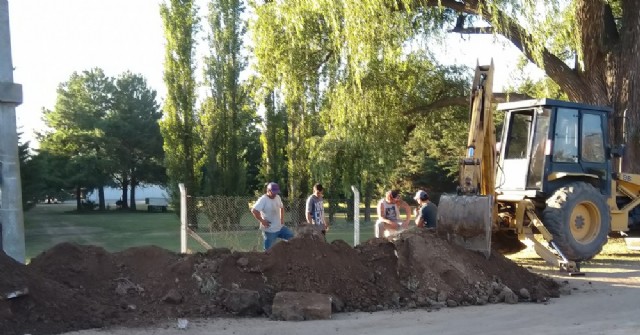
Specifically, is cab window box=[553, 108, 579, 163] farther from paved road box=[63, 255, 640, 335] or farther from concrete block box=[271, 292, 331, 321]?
concrete block box=[271, 292, 331, 321]

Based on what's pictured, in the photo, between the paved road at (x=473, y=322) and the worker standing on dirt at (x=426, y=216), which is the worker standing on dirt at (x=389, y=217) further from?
the paved road at (x=473, y=322)

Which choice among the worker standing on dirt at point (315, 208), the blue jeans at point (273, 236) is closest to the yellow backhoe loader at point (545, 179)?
the worker standing on dirt at point (315, 208)

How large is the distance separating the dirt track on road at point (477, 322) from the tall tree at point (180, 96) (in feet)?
78.0

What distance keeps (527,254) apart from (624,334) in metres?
7.77

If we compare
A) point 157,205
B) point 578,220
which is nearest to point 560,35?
point 578,220

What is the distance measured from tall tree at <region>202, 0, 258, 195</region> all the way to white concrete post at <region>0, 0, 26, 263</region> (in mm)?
22159

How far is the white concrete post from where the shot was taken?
773 cm

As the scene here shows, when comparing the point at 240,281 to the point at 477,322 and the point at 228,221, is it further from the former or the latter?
the point at 228,221

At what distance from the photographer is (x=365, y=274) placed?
28.8ft

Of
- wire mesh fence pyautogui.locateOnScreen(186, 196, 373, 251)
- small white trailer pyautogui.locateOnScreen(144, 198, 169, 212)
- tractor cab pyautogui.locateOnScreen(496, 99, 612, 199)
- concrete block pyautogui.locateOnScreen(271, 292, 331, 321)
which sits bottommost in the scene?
small white trailer pyautogui.locateOnScreen(144, 198, 169, 212)

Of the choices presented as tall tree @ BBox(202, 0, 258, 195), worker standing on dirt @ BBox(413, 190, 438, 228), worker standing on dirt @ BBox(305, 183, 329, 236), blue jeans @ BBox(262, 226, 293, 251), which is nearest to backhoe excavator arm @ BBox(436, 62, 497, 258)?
worker standing on dirt @ BBox(413, 190, 438, 228)

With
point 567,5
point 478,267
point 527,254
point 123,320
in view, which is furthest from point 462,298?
point 567,5

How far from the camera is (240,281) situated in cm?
827

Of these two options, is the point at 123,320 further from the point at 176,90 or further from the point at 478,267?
the point at 176,90
